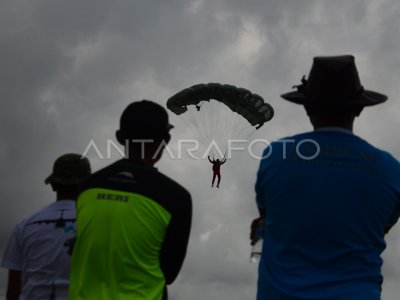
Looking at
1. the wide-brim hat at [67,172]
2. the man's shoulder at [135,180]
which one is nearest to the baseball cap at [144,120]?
the man's shoulder at [135,180]

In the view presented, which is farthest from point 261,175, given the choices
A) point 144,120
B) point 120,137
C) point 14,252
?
point 14,252

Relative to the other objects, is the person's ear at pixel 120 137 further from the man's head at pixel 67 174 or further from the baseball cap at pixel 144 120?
the man's head at pixel 67 174

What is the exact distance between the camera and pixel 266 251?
13.5 ft

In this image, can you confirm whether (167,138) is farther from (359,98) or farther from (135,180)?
(359,98)

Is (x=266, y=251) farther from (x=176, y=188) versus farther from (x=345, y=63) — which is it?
(x=345, y=63)

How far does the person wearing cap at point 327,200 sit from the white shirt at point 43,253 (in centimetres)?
205

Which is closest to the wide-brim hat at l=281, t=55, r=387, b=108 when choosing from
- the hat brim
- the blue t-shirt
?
the hat brim

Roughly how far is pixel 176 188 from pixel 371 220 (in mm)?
1312

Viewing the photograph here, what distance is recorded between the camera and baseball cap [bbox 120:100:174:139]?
463cm

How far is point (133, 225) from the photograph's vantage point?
4.34m

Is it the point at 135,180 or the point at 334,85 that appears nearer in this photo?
the point at 334,85

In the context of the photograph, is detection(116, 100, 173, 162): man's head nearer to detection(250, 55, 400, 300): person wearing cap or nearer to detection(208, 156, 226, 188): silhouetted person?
detection(250, 55, 400, 300): person wearing cap

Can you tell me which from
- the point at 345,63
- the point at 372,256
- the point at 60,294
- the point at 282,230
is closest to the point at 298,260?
the point at 282,230

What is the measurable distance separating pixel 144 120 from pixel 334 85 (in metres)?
1.33
